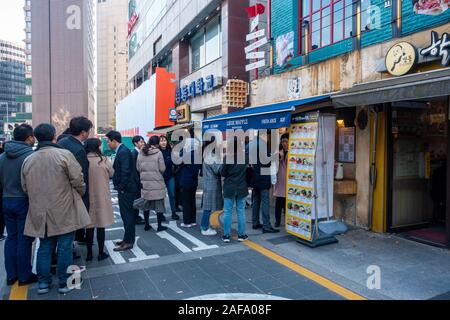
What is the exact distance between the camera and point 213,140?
7000 mm

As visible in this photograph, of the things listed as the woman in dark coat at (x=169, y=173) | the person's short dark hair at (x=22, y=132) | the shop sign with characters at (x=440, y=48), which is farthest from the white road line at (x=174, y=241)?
the shop sign with characters at (x=440, y=48)

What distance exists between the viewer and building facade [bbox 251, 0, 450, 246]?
225 inches

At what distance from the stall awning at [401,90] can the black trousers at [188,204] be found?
352cm

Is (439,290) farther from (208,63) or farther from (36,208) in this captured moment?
(208,63)

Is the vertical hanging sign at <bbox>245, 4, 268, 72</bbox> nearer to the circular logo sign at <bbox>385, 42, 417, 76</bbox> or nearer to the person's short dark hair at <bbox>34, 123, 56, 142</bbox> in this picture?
the circular logo sign at <bbox>385, 42, 417, 76</bbox>

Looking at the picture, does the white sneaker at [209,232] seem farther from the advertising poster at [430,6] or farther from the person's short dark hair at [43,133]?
the advertising poster at [430,6]

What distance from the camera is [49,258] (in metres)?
4.16

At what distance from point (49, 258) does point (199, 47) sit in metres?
14.9

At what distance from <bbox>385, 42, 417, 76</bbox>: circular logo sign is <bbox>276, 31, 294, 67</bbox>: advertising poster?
3.41 meters

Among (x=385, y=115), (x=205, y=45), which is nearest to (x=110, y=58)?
(x=205, y=45)

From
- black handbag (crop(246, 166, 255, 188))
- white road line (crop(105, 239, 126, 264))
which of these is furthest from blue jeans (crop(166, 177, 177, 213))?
black handbag (crop(246, 166, 255, 188))

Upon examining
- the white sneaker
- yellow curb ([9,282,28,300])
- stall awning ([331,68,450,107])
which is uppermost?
stall awning ([331,68,450,107])

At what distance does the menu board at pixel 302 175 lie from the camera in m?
5.79

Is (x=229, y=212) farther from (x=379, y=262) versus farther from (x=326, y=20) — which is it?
(x=326, y=20)
